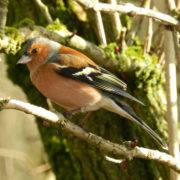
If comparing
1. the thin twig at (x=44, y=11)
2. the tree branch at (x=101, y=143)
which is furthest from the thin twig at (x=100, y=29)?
the tree branch at (x=101, y=143)

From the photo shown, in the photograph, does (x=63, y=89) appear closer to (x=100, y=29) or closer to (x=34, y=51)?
(x=34, y=51)

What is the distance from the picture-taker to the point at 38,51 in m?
3.29

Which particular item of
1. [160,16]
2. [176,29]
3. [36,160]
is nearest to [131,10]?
[160,16]

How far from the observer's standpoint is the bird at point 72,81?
300 centimetres

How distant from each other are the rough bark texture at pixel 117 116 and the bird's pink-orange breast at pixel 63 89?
610 mm

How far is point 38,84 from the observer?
3014 mm

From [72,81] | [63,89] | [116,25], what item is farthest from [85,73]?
[116,25]

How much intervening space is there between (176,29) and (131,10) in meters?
0.64

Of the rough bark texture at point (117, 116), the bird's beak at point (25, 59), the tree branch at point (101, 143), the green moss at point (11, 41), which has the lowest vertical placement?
the rough bark texture at point (117, 116)

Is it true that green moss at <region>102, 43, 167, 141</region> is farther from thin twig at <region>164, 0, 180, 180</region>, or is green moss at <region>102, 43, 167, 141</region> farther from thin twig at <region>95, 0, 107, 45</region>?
thin twig at <region>164, 0, 180, 180</region>

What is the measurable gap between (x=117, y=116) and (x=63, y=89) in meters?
1.06

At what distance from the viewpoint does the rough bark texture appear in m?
3.65

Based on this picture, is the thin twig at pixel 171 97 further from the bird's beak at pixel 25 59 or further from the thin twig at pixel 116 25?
the bird's beak at pixel 25 59

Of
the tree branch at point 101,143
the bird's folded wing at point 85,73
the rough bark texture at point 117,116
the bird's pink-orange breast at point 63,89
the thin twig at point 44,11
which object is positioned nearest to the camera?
the tree branch at point 101,143
